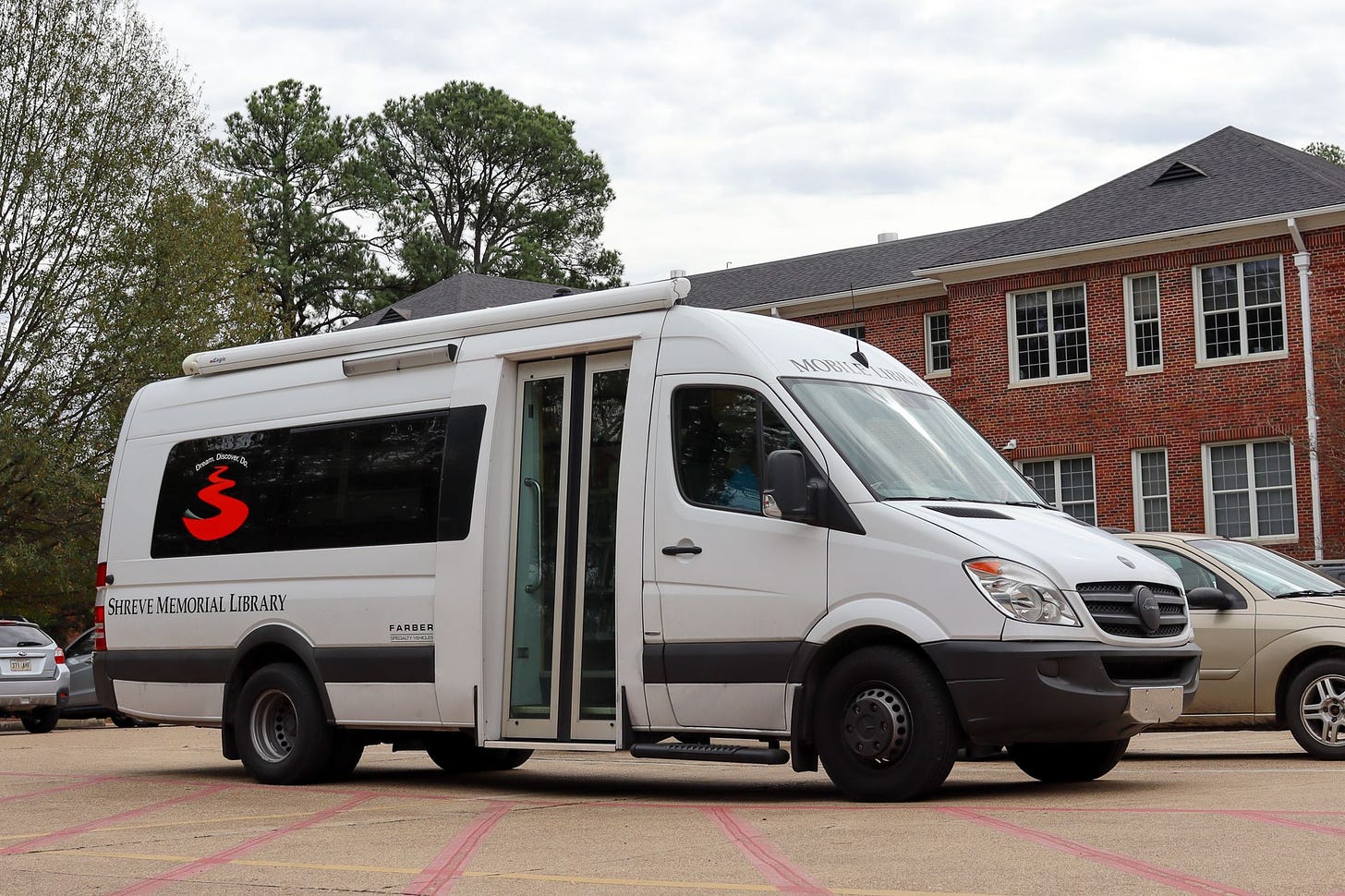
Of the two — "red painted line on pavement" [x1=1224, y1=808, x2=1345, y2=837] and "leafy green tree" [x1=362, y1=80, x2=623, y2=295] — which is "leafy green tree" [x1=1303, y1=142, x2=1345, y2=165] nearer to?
"leafy green tree" [x1=362, y1=80, x2=623, y2=295]

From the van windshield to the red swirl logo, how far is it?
A: 15.2 ft

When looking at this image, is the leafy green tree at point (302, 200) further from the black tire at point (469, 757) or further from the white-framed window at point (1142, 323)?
the black tire at point (469, 757)

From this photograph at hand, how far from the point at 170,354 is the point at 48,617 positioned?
26.7 ft

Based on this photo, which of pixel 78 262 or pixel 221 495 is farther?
pixel 78 262

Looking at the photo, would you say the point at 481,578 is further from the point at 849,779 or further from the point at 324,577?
the point at 849,779

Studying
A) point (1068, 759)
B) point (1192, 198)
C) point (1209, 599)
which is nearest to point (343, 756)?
point (1068, 759)

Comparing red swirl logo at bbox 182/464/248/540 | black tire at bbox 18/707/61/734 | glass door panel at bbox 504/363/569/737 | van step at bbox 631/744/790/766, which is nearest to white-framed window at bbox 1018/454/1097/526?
black tire at bbox 18/707/61/734

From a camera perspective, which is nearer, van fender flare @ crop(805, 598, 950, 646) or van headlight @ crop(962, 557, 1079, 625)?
van headlight @ crop(962, 557, 1079, 625)

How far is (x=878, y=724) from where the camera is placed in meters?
8.84

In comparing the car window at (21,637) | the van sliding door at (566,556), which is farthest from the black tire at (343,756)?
the car window at (21,637)

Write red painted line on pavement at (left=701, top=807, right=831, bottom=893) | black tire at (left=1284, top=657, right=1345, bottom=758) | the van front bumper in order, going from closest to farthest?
red painted line on pavement at (left=701, top=807, right=831, bottom=893) → the van front bumper → black tire at (left=1284, top=657, right=1345, bottom=758)

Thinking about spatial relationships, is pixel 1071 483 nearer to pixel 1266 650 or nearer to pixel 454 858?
pixel 1266 650

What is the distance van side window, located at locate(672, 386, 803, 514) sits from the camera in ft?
31.3

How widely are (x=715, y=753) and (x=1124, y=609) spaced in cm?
233
